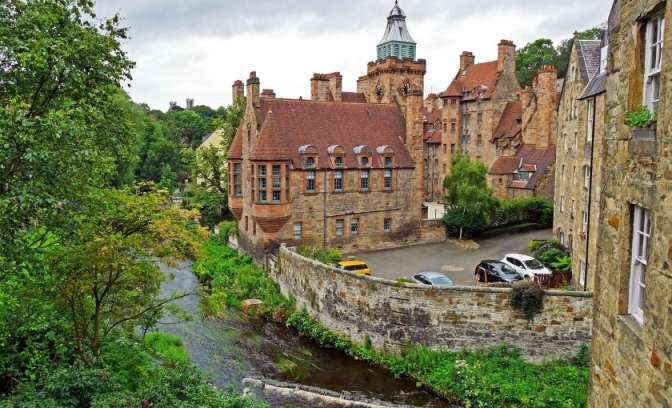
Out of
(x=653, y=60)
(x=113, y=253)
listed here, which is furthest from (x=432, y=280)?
(x=653, y=60)

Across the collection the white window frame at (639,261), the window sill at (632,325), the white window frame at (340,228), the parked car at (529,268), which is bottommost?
the parked car at (529,268)

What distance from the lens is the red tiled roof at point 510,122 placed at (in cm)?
4510

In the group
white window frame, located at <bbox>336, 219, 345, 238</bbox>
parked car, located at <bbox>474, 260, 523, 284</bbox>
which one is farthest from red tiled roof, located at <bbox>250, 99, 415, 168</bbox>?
parked car, located at <bbox>474, 260, 523, 284</bbox>

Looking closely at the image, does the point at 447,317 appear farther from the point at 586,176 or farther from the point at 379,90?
the point at 379,90

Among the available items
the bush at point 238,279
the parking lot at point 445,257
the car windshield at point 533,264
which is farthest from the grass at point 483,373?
the car windshield at point 533,264

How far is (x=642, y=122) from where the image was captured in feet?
18.5

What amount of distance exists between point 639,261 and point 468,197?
27.6 metres

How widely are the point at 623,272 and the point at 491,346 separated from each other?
14555 millimetres

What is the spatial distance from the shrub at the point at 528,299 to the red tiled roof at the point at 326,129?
600 inches

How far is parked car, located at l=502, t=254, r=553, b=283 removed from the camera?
24.1 m

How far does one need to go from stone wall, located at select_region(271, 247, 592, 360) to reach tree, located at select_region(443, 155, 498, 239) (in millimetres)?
13052

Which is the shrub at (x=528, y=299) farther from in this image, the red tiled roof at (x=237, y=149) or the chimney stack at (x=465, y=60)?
the chimney stack at (x=465, y=60)

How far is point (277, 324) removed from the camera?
2552 centimetres

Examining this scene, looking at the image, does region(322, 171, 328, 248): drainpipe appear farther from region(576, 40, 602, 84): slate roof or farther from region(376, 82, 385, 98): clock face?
region(376, 82, 385, 98): clock face
